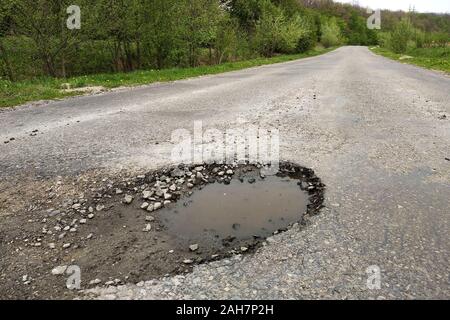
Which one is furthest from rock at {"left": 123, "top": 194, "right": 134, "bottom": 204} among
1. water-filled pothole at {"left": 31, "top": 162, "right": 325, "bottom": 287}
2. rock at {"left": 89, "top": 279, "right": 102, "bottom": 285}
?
rock at {"left": 89, "top": 279, "right": 102, "bottom": 285}

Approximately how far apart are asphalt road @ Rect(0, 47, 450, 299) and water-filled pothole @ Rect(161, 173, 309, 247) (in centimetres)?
34

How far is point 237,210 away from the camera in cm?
405

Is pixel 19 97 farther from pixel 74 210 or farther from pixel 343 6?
pixel 343 6

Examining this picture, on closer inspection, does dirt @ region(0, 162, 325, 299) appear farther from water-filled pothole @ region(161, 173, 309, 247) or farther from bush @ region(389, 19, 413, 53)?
bush @ region(389, 19, 413, 53)

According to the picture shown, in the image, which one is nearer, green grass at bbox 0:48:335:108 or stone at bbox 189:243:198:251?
stone at bbox 189:243:198:251

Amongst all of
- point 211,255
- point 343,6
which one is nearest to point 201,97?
point 211,255

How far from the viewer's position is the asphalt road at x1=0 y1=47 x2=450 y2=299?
279cm

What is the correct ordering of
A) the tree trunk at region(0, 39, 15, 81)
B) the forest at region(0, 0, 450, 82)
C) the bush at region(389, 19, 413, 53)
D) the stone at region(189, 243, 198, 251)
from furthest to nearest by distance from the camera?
the bush at region(389, 19, 413, 53) → the tree trunk at region(0, 39, 15, 81) → the forest at region(0, 0, 450, 82) → the stone at region(189, 243, 198, 251)

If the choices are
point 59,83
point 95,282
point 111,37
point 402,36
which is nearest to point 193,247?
point 95,282

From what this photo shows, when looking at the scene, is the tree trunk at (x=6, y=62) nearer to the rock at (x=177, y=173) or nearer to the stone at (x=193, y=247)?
the rock at (x=177, y=173)

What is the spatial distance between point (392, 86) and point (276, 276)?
1182cm

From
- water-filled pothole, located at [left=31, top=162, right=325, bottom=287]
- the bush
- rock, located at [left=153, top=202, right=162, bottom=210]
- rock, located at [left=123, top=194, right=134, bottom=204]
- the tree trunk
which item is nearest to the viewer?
water-filled pothole, located at [left=31, top=162, right=325, bottom=287]

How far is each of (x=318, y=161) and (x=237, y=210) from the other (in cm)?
185
